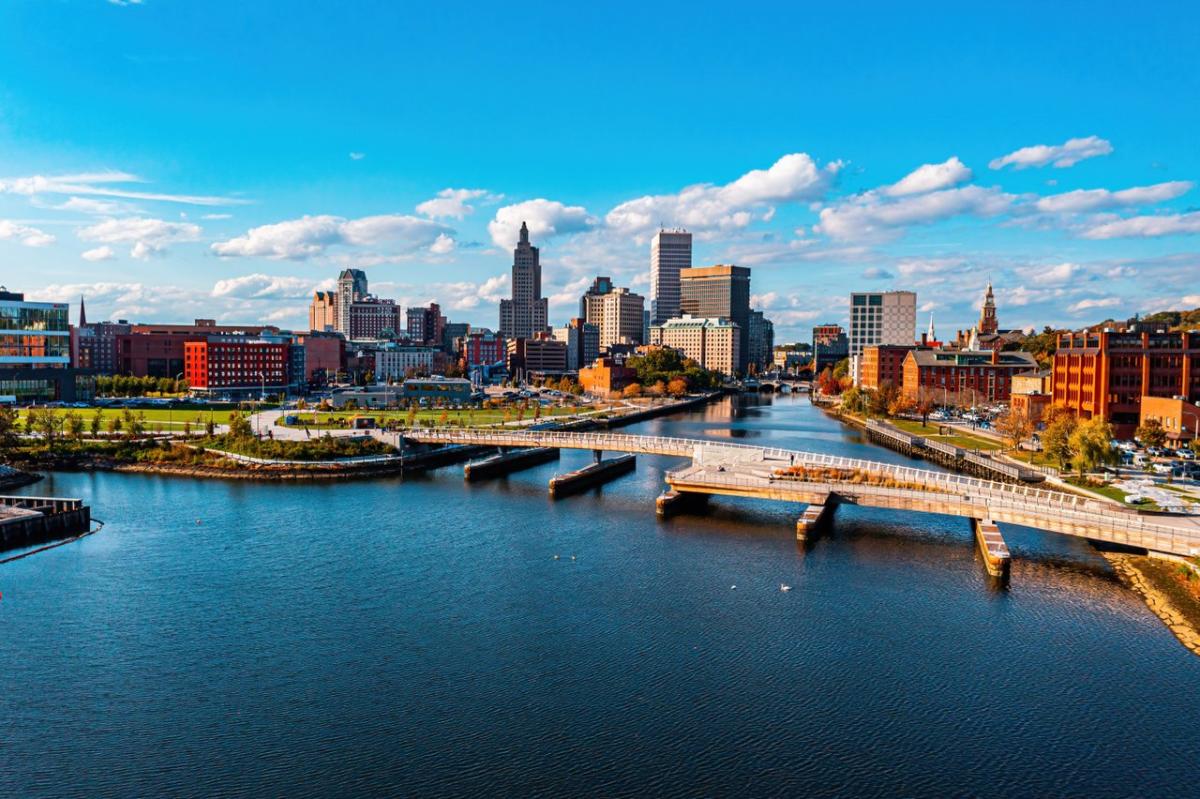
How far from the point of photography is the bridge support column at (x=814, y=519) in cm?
4500

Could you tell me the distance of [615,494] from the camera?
60938 millimetres

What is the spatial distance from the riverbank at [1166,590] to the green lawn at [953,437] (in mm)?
39749

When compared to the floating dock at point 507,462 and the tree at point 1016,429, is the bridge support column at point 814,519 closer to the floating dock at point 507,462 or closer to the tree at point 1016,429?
the floating dock at point 507,462

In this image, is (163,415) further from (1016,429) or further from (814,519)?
(1016,429)

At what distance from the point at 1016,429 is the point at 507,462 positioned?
145ft

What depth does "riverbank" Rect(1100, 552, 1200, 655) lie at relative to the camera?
31.3 meters

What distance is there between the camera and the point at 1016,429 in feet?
244

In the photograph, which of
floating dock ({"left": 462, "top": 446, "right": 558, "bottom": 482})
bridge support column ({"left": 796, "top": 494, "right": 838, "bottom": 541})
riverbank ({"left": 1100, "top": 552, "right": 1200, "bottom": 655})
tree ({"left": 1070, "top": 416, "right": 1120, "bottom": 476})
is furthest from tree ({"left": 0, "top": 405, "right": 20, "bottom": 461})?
tree ({"left": 1070, "top": 416, "right": 1120, "bottom": 476})

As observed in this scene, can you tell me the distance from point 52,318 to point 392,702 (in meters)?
105

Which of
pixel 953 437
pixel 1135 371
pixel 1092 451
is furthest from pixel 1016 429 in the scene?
pixel 1092 451

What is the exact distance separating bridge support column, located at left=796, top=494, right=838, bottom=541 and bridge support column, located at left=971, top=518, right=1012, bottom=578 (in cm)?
796

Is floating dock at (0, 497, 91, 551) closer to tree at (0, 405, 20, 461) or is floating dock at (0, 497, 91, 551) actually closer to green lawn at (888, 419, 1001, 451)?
tree at (0, 405, 20, 461)

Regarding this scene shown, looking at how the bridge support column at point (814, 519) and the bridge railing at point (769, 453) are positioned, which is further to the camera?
the bridge railing at point (769, 453)

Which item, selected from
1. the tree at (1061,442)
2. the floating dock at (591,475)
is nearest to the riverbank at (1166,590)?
the tree at (1061,442)
